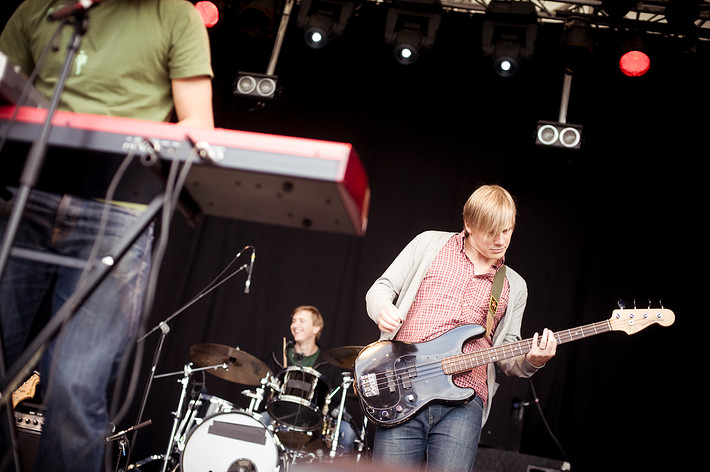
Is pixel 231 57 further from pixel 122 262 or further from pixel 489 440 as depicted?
pixel 122 262

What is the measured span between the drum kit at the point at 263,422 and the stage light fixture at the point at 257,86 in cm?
202

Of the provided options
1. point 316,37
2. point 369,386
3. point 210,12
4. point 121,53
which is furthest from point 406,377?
point 210,12

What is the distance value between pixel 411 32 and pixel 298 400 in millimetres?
2881

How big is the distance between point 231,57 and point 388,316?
164 inches

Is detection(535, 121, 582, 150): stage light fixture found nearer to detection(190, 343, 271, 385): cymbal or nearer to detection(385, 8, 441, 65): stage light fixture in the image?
detection(385, 8, 441, 65): stage light fixture

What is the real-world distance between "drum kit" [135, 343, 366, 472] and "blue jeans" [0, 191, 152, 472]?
3.05 m

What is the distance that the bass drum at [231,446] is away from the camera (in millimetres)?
4574

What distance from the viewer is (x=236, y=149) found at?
4.84ft

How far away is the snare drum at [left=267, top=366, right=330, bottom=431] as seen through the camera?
4875 mm

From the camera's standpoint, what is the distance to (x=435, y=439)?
261 centimetres

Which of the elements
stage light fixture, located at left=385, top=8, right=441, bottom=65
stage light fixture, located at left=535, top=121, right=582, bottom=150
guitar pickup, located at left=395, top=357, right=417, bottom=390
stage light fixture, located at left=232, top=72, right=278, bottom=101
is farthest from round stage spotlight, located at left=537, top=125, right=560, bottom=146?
guitar pickup, located at left=395, top=357, right=417, bottom=390

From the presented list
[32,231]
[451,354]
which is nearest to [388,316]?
[451,354]

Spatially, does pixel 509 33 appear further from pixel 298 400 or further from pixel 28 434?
pixel 28 434

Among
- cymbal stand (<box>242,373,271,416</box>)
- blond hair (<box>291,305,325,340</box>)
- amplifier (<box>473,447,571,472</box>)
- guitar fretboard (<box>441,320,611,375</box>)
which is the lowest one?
amplifier (<box>473,447,571,472</box>)
